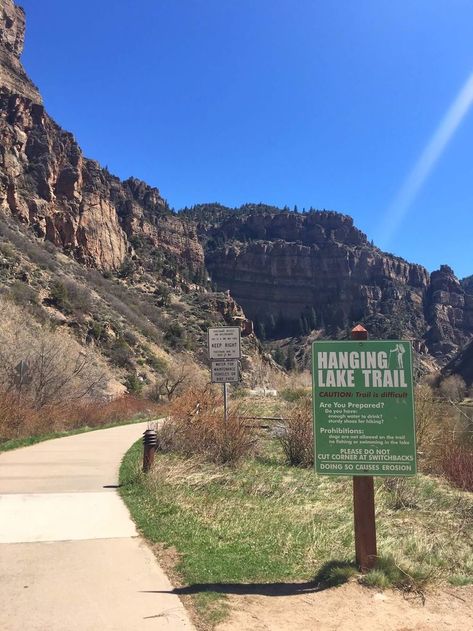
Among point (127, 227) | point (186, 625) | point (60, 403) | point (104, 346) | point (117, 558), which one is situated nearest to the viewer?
point (186, 625)

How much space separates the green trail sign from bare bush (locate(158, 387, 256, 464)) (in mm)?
5930

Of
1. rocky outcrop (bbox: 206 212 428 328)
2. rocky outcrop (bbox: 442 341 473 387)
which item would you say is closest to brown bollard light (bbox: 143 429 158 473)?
rocky outcrop (bbox: 442 341 473 387)

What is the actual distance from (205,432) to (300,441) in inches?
87.5

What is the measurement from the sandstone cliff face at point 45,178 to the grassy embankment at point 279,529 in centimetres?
5979

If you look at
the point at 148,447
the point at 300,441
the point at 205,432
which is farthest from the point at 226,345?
the point at 148,447

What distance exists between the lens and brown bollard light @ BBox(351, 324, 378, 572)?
5219 millimetres

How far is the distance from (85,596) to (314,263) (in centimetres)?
18208

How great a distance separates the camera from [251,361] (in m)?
71.2

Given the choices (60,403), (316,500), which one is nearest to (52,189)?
(60,403)

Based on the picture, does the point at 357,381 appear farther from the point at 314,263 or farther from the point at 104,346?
the point at 314,263

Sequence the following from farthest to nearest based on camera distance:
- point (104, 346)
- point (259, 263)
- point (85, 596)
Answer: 1. point (259, 263)
2. point (104, 346)
3. point (85, 596)

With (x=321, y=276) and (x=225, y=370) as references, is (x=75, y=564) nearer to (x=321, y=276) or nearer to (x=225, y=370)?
(x=225, y=370)

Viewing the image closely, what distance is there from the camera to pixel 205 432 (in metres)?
11.4

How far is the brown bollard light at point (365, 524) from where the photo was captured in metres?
5.22
